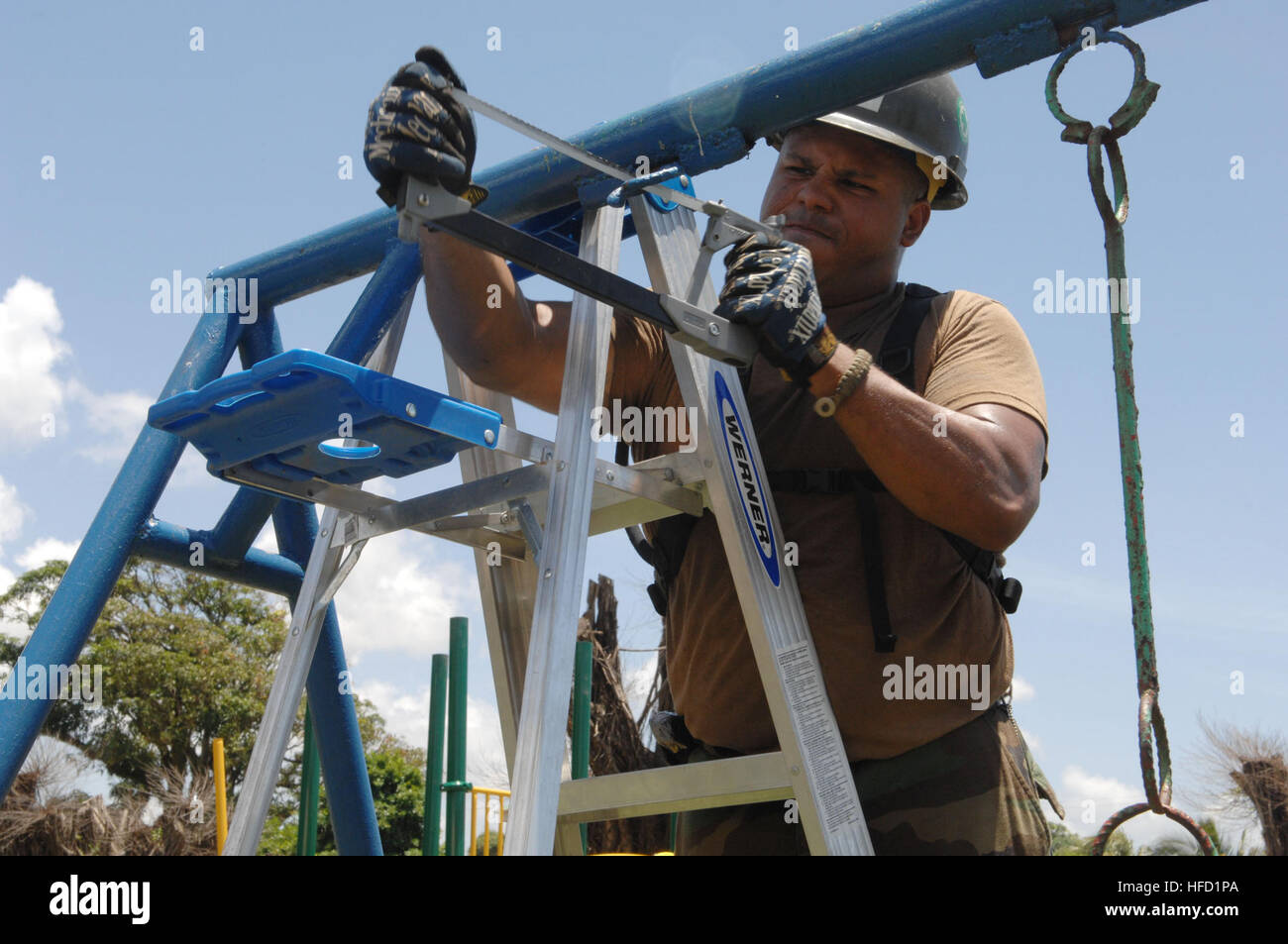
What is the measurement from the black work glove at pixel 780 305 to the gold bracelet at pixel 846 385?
5 centimetres

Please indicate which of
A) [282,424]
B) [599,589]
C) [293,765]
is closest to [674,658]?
[282,424]

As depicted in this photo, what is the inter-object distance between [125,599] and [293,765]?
4.91 meters

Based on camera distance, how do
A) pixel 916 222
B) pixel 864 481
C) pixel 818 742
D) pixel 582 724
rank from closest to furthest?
pixel 818 742 < pixel 864 481 < pixel 916 222 < pixel 582 724

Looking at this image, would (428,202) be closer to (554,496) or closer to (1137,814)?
(554,496)

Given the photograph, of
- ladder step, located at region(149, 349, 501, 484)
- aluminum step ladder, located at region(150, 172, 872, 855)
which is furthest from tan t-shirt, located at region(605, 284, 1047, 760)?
ladder step, located at region(149, 349, 501, 484)

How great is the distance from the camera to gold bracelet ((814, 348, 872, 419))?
2.35 m

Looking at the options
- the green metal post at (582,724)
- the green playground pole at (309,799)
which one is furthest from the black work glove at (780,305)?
the green playground pole at (309,799)

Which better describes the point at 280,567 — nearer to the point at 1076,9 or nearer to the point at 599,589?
the point at 1076,9

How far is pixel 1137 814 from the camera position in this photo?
6.13 ft

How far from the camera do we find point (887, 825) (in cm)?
262

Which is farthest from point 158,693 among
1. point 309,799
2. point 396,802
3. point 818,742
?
point 818,742

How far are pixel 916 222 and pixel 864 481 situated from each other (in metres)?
0.92
